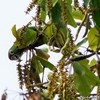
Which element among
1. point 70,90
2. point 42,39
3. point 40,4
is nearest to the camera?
point 70,90

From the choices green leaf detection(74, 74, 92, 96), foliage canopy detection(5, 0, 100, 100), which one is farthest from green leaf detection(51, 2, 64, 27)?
green leaf detection(74, 74, 92, 96)

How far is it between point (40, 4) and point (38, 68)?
25cm

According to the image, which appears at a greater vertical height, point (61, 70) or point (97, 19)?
point (97, 19)

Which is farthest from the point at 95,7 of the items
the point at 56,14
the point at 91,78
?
the point at 91,78

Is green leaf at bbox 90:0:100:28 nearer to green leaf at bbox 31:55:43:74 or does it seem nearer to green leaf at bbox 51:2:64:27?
green leaf at bbox 51:2:64:27

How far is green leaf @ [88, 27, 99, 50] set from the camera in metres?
0.97

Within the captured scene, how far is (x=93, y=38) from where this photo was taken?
3.26 ft

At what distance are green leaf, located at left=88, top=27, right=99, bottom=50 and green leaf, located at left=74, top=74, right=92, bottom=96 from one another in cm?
10

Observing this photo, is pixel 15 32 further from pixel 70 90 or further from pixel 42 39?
pixel 70 90

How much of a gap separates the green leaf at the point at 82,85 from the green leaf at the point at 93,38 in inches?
3.8

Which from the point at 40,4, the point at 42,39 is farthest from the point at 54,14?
the point at 42,39

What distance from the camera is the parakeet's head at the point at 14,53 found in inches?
40.4

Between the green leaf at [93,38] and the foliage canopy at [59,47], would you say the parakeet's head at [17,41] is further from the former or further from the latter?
the green leaf at [93,38]

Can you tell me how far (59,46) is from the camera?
0.94 meters
